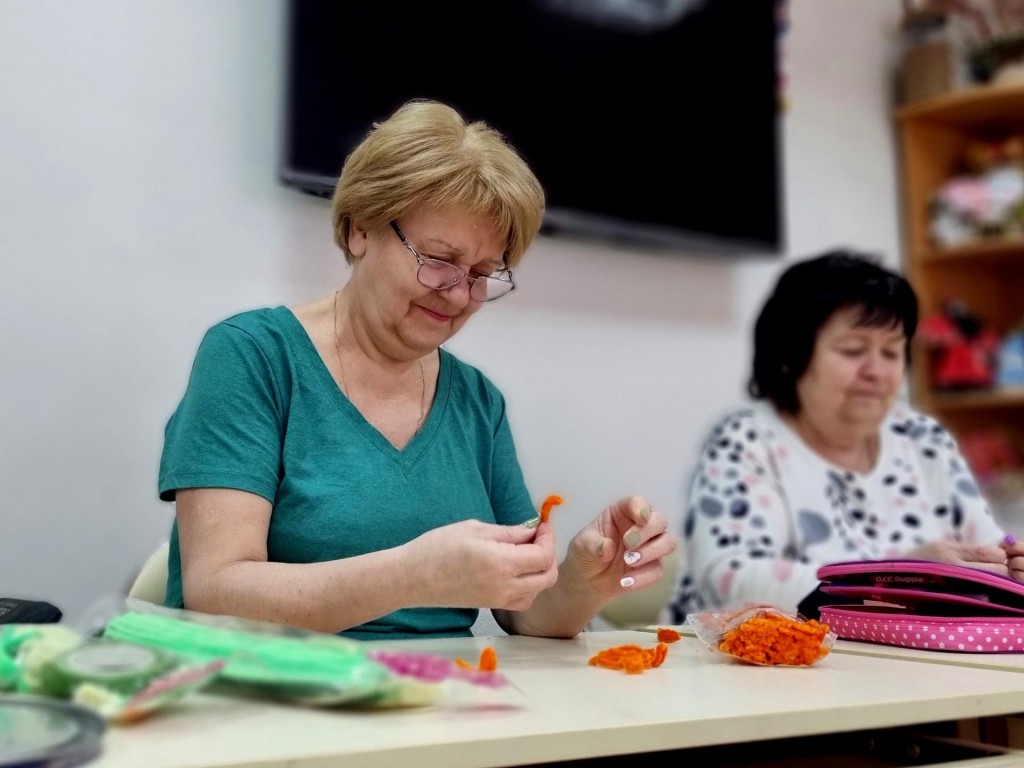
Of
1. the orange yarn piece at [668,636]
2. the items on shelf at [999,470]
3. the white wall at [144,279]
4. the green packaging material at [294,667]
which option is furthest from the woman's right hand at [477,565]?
the items on shelf at [999,470]

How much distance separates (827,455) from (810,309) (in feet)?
0.86

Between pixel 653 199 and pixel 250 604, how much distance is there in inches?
67.5

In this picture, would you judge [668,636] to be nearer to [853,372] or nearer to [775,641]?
[775,641]

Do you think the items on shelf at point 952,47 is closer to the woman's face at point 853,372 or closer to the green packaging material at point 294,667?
the woman's face at point 853,372

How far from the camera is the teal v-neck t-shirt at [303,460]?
3.23 ft

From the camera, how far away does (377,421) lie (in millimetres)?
1145

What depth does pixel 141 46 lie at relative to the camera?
1.78 metres

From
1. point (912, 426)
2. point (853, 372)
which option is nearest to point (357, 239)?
point (853, 372)

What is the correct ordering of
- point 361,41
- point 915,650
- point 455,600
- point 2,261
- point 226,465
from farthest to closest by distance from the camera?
point 361,41 → point 2,261 → point 915,650 → point 226,465 → point 455,600

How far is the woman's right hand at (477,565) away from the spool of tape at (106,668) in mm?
243

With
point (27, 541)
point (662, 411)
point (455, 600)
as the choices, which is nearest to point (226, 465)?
point (455, 600)

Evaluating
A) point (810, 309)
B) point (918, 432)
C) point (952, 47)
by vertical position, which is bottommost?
point (918, 432)

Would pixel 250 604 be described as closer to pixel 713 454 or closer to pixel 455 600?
pixel 455 600

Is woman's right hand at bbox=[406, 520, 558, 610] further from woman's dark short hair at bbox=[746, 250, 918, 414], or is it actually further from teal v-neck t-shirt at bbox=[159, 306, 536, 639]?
woman's dark short hair at bbox=[746, 250, 918, 414]
